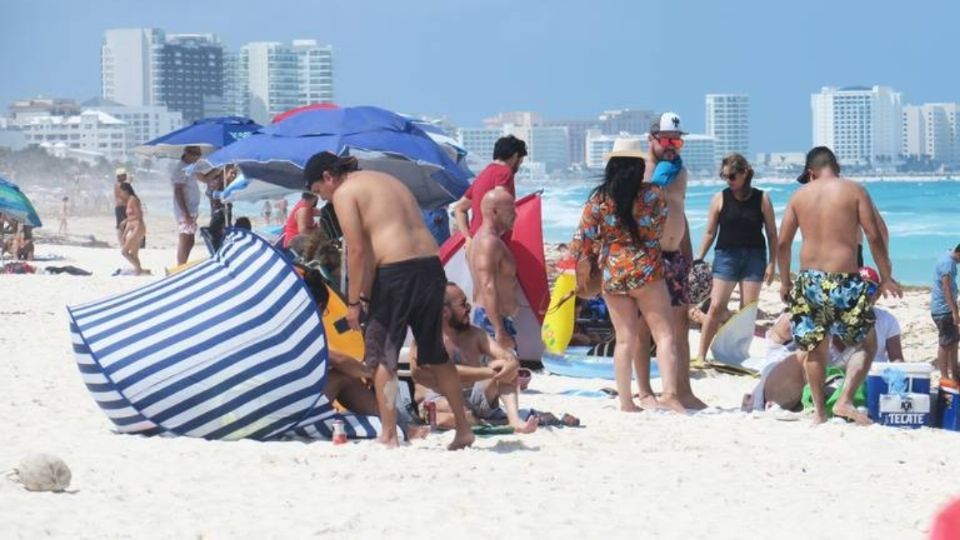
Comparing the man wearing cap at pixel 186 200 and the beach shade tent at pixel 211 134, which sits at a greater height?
the beach shade tent at pixel 211 134

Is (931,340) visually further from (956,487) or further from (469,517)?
(469,517)

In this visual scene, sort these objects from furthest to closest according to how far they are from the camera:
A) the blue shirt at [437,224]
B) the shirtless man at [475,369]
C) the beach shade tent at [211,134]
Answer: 1. the beach shade tent at [211,134]
2. the blue shirt at [437,224]
3. the shirtless man at [475,369]

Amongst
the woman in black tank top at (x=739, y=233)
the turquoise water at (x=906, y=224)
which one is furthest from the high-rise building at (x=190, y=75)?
the woman in black tank top at (x=739, y=233)

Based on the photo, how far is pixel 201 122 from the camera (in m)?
15.9

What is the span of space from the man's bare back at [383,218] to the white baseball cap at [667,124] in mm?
1786

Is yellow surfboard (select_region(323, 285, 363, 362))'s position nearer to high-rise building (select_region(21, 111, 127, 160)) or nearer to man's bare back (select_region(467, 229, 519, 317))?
man's bare back (select_region(467, 229, 519, 317))

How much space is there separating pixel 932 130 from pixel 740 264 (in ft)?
560

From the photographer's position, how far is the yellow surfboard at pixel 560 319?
10227 millimetres

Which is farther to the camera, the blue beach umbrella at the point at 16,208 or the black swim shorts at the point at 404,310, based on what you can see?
the blue beach umbrella at the point at 16,208

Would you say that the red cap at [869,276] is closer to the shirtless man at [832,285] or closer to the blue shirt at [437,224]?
the shirtless man at [832,285]

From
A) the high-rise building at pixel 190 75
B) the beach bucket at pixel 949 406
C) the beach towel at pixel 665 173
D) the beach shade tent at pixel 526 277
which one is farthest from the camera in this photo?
the high-rise building at pixel 190 75

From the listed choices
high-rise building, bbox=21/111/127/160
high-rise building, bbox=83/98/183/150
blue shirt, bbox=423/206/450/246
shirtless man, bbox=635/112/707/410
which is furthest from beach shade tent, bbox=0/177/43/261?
high-rise building, bbox=83/98/183/150

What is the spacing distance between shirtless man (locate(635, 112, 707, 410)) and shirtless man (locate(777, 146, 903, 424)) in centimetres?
66

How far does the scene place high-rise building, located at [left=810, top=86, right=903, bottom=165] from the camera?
17162cm
